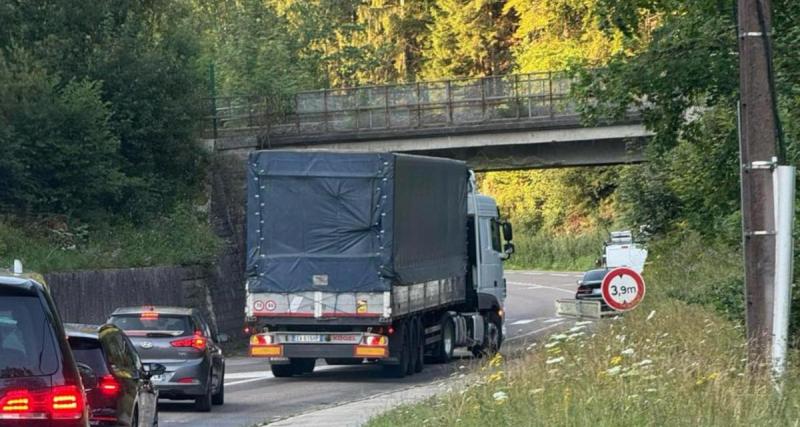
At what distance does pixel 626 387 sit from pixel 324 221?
15529 mm

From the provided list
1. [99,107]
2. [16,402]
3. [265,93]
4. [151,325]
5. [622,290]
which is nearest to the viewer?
[16,402]

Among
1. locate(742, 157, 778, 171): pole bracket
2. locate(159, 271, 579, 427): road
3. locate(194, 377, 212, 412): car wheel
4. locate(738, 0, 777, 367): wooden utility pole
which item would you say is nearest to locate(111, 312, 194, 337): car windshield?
locate(194, 377, 212, 412): car wheel

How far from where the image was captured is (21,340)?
8.85 meters

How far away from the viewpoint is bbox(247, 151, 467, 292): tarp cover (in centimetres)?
2597

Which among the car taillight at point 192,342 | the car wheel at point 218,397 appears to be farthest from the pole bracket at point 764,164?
the car wheel at point 218,397

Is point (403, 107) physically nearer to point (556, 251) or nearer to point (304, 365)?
point (304, 365)

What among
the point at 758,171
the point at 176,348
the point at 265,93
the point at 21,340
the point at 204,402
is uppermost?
the point at 265,93

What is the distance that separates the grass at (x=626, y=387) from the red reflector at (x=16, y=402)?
3802mm

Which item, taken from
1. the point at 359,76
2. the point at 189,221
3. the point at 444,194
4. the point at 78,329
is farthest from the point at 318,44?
the point at 78,329

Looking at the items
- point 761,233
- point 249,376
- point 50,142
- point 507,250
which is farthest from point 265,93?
point 761,233

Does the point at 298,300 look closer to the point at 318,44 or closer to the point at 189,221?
the point at 189,221

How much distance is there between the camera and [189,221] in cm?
4162

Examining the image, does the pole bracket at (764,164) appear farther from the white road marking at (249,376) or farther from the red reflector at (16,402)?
the white road marking at (249,376)

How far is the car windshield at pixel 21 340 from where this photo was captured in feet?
28.9
